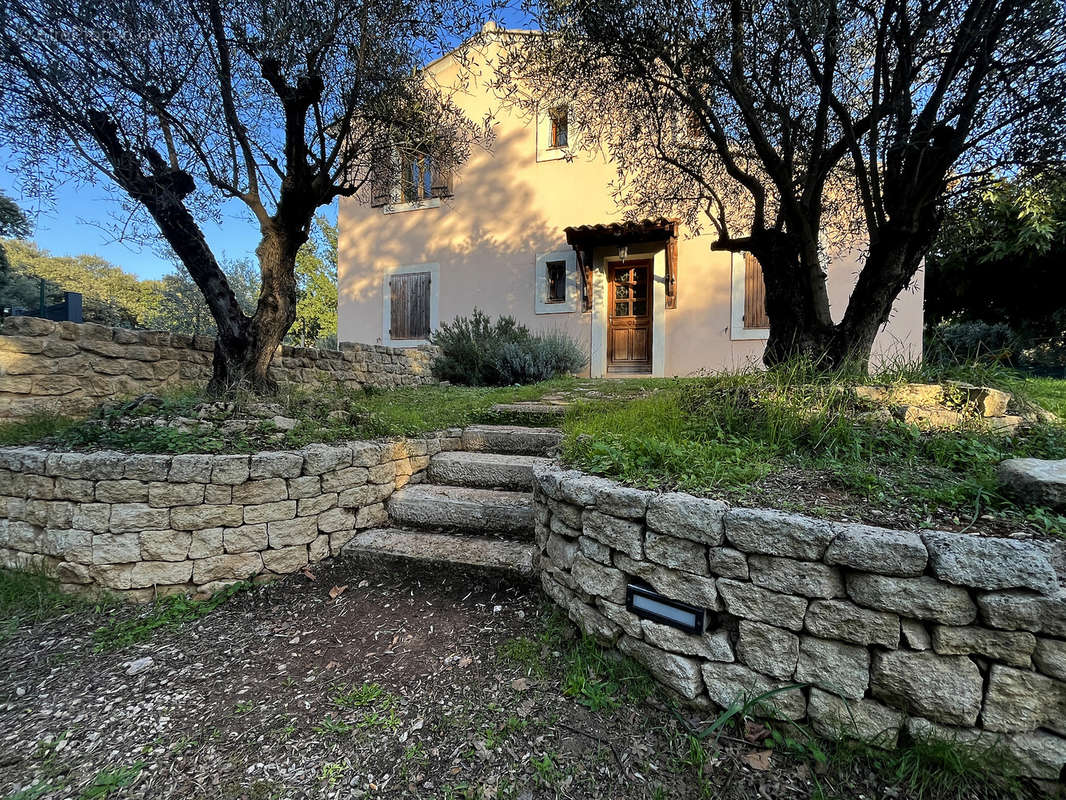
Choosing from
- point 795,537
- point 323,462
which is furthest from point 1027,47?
point 323,462

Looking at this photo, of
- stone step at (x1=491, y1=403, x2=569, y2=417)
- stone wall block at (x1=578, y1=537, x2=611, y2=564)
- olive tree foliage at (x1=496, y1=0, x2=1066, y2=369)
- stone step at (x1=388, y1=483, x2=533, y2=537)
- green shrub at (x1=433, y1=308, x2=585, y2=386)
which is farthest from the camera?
green shrub at (x1=433, y1=308, x2=585, y2=386)

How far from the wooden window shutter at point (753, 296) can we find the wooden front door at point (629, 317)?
5.75ft

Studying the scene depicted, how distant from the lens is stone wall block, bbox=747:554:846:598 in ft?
4.98

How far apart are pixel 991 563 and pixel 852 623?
1.43ft

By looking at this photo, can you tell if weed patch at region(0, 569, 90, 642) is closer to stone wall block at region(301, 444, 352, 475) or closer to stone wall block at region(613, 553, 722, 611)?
stone wall block at region(301, 444, 352, 475)

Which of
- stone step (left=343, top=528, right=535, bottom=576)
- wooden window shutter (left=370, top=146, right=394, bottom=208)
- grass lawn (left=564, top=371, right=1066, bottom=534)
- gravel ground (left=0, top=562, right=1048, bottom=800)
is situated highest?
wooden window shutter (left=370, top=146, right=394, bottom=208)

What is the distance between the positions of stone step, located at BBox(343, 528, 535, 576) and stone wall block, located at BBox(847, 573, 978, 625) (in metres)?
1.53

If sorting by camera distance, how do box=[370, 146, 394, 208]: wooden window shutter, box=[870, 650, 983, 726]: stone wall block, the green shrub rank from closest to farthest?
box=[870, 650, 983, 726]: stone wall block, box=[370, 146, 394, 208]: wooden window shutter, the green shrub

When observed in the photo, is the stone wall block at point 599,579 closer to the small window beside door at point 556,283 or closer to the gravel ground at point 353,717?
the gravel ground at point 353,717

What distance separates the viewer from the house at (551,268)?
818cm

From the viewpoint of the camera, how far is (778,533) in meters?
1.58

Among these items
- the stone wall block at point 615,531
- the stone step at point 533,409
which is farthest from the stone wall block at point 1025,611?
the stone step at point 533,409

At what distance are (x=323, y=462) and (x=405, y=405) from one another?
7.31ft

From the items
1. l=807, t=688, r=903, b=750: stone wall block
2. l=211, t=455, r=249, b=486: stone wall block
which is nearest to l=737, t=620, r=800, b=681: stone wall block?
l=807, t=688, r=903, b=750: stone wall block
